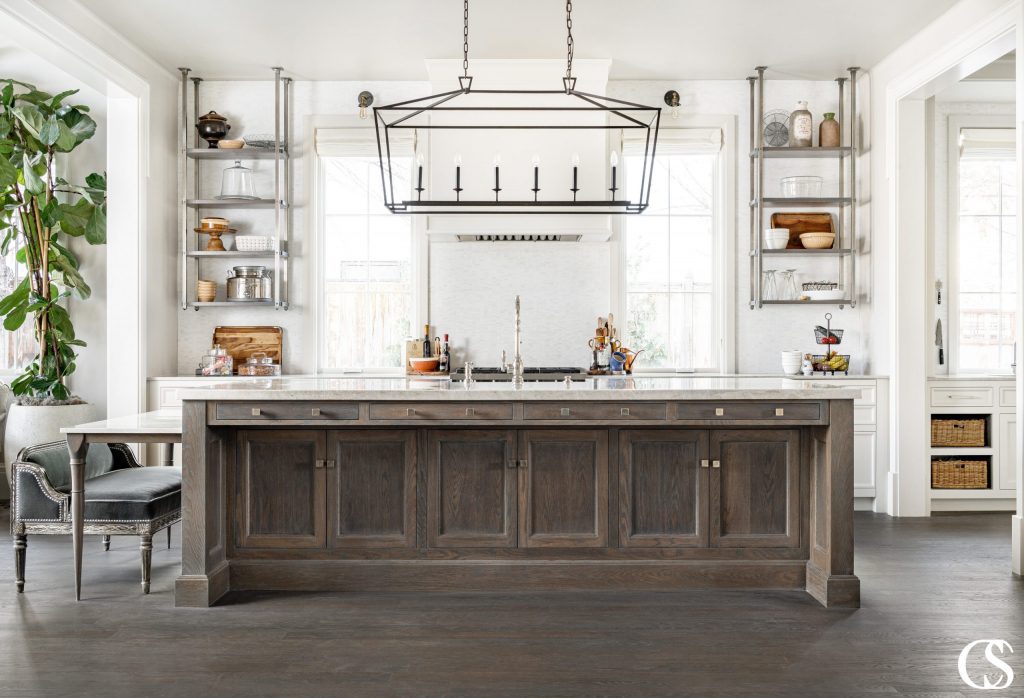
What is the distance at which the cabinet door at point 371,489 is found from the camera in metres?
3.54

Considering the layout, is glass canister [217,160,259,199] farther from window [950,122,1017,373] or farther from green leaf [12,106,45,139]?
window [950,122,1017,373]

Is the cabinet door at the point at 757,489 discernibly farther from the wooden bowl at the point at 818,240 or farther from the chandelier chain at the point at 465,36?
the wooden bowl at the point at 818,240

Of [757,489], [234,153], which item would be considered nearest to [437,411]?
[757,489]

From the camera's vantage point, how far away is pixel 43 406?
5.19 meters

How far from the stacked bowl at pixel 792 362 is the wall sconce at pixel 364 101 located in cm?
368

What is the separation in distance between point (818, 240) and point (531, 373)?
241 centimetres

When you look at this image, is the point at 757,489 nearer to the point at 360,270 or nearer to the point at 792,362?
the point at 792,362

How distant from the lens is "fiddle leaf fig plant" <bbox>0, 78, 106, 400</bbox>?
16.9 ft

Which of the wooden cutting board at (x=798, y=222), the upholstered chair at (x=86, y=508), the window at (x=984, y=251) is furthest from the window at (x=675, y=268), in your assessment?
the upholstered chair at (x=86, y=508)

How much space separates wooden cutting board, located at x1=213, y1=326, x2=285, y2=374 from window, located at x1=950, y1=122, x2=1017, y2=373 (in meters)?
5.31

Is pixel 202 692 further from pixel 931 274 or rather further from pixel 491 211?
pixel 931 274

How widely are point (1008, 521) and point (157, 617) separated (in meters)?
5.16

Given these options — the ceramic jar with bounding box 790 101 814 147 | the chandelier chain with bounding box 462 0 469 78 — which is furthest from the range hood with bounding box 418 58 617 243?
the ceramic jar with bounding box 790 101 814 147

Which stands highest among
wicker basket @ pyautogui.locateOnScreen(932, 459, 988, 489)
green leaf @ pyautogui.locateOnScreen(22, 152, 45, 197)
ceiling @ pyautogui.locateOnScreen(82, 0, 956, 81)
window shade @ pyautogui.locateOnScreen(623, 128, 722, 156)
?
ceiling @ pyautogui.locateOnScreen(82, 0, 956, 81)
